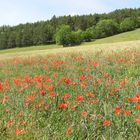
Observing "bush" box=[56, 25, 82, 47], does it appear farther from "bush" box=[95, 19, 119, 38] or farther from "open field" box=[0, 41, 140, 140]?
"open field" box=[0, 41, 140, 140]

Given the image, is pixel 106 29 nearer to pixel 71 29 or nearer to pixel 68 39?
pixel 68 39

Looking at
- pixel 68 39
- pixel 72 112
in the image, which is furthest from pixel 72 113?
pixel 68 39

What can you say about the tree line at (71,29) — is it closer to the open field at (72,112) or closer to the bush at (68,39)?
the bush at (68,39)

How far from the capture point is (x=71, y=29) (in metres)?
114

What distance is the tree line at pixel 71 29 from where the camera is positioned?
323 feet

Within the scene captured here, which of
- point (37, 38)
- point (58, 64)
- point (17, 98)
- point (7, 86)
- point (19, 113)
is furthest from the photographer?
point (37, 38)

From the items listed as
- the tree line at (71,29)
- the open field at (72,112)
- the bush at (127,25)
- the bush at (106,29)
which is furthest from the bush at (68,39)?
the open field at (72,112)

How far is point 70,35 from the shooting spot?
9562 cm

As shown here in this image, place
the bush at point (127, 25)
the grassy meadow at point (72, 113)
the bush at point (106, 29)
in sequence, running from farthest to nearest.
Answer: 1. the bush at point (127, 25)
2. the bush at point (106, 29)
3. the grassy meadow at point (72, 113)

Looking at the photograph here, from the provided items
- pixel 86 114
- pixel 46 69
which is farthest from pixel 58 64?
pixel 86 114

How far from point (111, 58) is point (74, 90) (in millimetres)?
5506

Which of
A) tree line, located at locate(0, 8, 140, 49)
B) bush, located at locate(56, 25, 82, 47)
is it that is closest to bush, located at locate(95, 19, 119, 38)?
tree line, located at locate(0, 8, 140, 49)

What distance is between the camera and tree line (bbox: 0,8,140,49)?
98.3m

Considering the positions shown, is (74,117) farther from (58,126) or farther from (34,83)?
(34,83)
